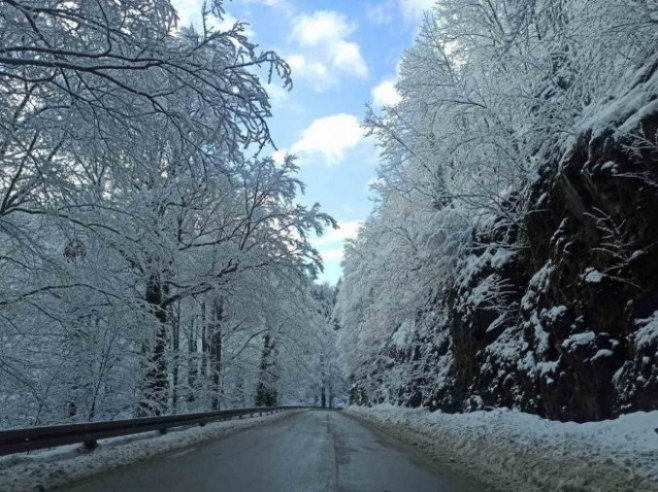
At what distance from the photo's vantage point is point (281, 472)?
8.30 m

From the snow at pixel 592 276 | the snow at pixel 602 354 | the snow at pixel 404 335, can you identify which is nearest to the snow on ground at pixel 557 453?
the snow at pixel 602 354

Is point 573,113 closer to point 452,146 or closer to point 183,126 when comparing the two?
point 452,146

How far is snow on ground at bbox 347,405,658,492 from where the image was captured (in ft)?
21.1

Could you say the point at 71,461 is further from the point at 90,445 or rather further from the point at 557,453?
the point at 557,453

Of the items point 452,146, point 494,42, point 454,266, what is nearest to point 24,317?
point 452,146

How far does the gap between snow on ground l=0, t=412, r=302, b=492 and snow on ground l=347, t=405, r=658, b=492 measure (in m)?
5.73

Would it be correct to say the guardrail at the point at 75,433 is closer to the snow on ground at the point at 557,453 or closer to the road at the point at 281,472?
the road at the point at 281,472

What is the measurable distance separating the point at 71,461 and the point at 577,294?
29.7ft

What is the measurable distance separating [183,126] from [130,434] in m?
7.90

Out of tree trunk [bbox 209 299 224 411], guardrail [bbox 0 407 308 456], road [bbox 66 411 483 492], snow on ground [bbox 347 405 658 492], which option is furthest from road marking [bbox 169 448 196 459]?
tree trunk [bbox 209 299 224 411]

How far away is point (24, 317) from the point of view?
1151cm

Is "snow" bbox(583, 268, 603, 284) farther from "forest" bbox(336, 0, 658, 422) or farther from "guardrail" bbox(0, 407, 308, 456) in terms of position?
"guardrail" bbox(0, 407, 308, 456)

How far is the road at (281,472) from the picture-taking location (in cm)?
701

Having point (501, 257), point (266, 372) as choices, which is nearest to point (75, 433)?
point (501, 257)
